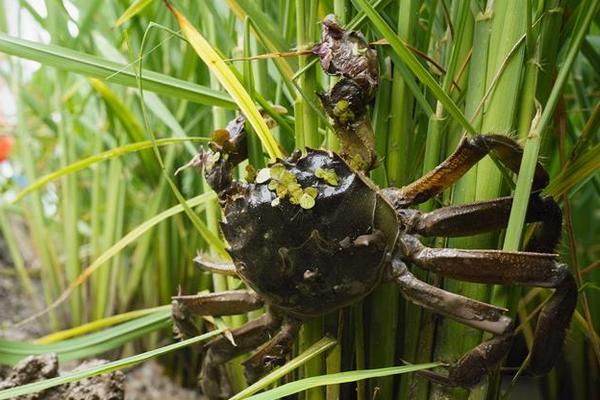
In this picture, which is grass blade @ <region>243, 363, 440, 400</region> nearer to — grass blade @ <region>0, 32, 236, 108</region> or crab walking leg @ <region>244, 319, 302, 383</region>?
crab walking leg @ <region>244, 319, 302, 383</region>

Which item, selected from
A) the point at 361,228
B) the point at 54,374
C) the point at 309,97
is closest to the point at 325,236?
the point at 361,228

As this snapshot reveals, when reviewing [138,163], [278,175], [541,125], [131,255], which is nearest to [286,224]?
[278,175]

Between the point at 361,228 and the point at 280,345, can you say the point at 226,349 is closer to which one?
the point at 280,345

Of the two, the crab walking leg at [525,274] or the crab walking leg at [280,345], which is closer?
the crab walking leg at [525,274]

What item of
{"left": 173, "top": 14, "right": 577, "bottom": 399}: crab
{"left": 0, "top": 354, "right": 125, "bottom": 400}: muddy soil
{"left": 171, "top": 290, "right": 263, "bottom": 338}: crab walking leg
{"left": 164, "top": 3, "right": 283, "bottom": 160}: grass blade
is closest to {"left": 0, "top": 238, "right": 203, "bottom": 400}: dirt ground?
{"left": 0, "top": 354, "right": 125, "bottom": 400}: muddy soil

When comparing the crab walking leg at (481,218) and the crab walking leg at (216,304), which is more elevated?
the crab walking leg at (481,218)

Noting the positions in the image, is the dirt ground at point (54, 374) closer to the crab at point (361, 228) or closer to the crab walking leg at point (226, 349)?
the crab walking leg at point (226, 349)

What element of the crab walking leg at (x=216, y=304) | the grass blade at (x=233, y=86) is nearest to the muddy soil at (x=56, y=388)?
the crab walking leg at (x=216, y=304)
